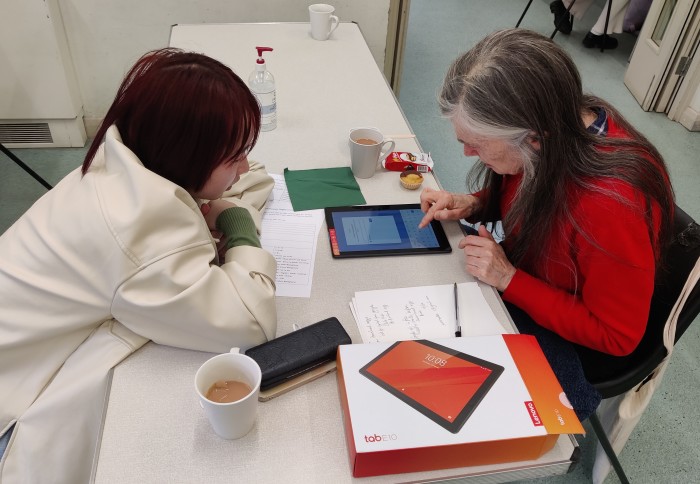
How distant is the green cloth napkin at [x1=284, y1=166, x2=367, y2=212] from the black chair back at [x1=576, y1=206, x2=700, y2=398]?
66 centimetres

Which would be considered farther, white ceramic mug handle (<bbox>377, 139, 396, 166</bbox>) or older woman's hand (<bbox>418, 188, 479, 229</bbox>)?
white ceramic mug handle (<bbox>377, 139, 396, 166</bbox>)

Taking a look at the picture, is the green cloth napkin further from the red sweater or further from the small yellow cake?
the red sweater

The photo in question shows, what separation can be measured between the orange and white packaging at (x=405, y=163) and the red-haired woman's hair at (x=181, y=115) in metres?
0.57

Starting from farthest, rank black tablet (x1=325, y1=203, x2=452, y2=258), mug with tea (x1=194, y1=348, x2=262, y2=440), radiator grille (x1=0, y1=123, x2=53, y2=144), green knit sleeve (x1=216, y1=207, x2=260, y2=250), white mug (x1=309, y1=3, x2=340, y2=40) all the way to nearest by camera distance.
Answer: radiator grille (x1=0, y1=123, x2=53, y2=144), white mug (x1=309, y1=3, x2=340, y2=40), black tablet (x1=325, y1=203, x2=452, y2=258), green knit sleeve (x1=216, y1=207, x2=260, y2=250), mug with tea (x1=194, y1=348, x2=262, y2=440)

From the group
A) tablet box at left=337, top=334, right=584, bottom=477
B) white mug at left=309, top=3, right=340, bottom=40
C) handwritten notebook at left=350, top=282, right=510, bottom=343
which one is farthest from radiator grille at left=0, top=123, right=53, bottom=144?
tablet box at left=337, top=334, right=584, bottom=477

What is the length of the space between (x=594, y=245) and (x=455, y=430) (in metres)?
0.48

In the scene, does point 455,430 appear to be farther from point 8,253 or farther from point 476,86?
point 8,253

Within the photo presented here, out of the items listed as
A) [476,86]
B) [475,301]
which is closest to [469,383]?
[475,301]

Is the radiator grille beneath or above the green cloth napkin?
beneath

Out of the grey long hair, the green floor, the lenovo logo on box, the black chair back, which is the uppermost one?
the grey long hair

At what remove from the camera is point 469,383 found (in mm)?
891

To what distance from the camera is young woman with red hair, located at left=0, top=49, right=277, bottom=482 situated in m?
0.90

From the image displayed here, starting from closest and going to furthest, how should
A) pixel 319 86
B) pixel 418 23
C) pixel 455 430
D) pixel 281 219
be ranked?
pixel 455 430 < pixel 281 219 < pixel 319 86 < pixel 418 23

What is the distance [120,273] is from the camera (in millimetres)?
890
